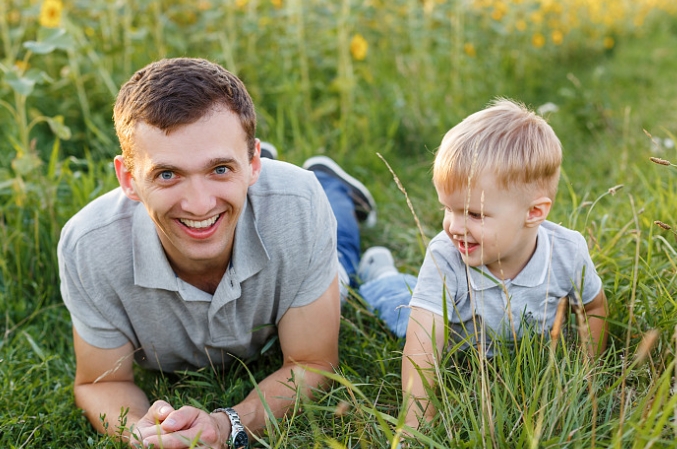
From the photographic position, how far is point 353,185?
3707mm

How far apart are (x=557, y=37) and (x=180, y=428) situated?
5.78 meters

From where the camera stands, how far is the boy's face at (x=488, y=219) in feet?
6.84

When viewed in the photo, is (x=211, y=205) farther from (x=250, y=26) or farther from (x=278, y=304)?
(x=250, y=26)

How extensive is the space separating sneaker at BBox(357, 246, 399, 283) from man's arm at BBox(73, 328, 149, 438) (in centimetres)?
121

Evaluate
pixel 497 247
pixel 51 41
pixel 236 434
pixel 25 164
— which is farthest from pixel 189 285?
pixel 51 41

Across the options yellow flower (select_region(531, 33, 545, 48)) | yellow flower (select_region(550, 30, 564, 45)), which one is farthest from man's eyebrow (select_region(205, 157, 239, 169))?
yellow flower (select_region(550, 30, 564, 45))

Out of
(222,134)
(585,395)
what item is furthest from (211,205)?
(585,395)

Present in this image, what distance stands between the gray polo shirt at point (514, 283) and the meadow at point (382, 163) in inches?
5.3

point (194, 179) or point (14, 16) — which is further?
point (14, 16)

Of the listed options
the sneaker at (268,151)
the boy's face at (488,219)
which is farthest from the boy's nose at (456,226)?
the sneaker at (268,151)

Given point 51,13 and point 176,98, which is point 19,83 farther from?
point 176,98

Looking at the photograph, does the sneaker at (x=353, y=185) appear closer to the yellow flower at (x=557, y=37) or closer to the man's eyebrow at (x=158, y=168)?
the man's eyebrow at (x=158, y=168)

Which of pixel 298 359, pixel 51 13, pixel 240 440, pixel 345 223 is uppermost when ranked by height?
pixel 51 13

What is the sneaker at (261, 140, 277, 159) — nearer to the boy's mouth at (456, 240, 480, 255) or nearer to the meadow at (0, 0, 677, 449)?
the meadow at (0, 0, 677, 449)
